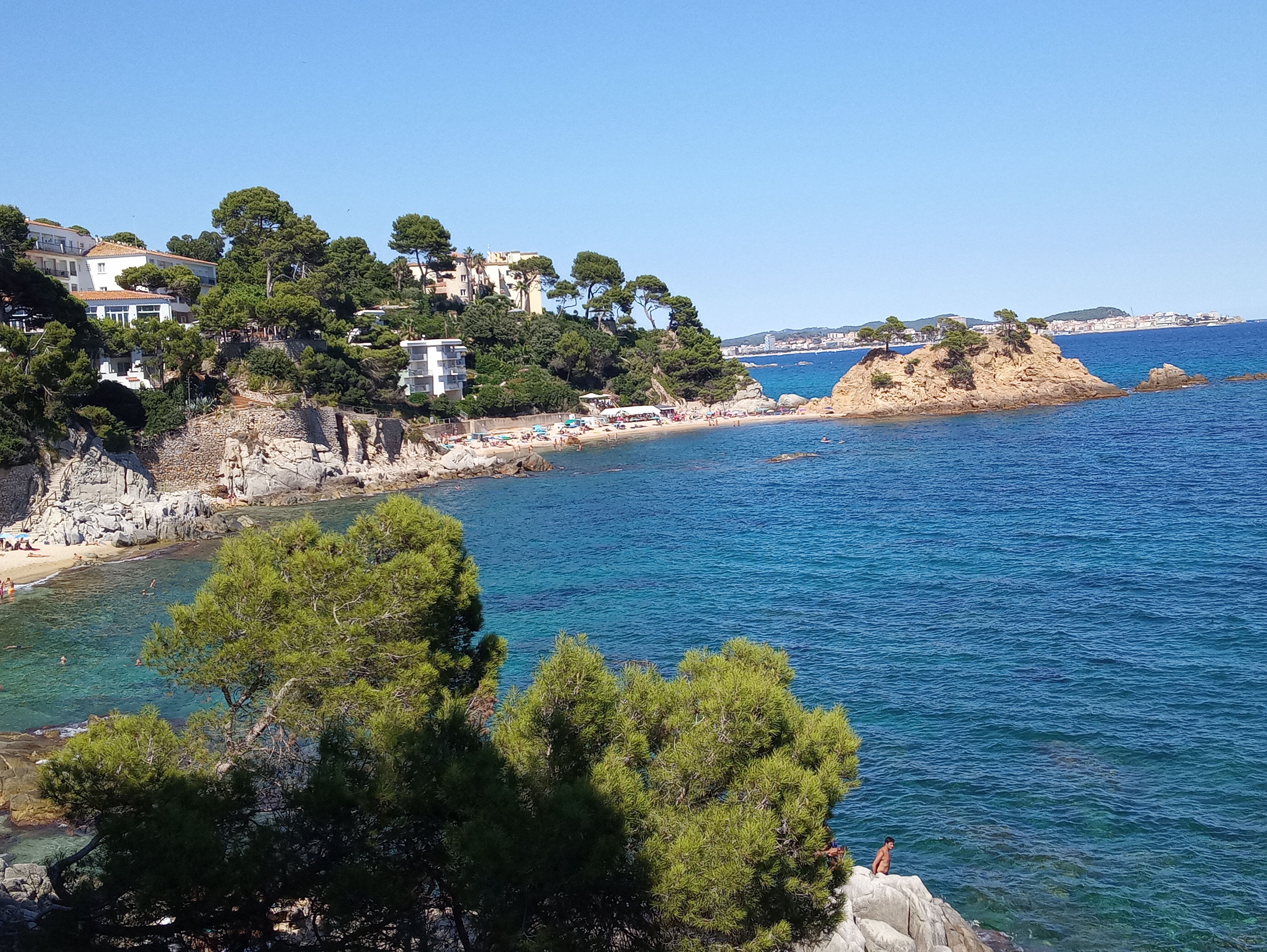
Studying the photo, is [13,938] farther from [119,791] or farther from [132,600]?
[132,600]

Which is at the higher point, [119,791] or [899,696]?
[119,791]

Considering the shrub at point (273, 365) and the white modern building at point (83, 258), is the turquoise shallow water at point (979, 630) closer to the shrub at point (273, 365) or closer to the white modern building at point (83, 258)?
the shrub at point (273, 365)

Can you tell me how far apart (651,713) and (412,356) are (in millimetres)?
65738

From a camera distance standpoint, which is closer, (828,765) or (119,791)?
(119,791)

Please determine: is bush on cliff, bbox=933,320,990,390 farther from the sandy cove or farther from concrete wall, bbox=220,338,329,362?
concrete wall, bbox=220,338,329,362

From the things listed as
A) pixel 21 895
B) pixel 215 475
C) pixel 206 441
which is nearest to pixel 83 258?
pixel 206 441

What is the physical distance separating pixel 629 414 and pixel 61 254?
44.8 meters

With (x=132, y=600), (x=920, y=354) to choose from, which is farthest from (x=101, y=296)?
(x=920, y=354)

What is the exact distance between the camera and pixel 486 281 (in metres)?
103

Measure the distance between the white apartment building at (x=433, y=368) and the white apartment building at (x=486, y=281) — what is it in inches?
758

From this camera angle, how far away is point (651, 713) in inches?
412

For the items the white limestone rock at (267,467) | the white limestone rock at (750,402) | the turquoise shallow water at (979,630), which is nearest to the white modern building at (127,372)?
the white limestone rock at (267,467)

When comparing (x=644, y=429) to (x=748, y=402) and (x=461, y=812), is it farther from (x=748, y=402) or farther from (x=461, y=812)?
(x=461, y=812)

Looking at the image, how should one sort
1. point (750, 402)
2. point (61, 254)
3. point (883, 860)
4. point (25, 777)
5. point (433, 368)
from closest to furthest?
1. point (883, 860)
2. point (25, 777)
3. point (61, 254)
4. point (433, 368)
5. point (750, 402)
